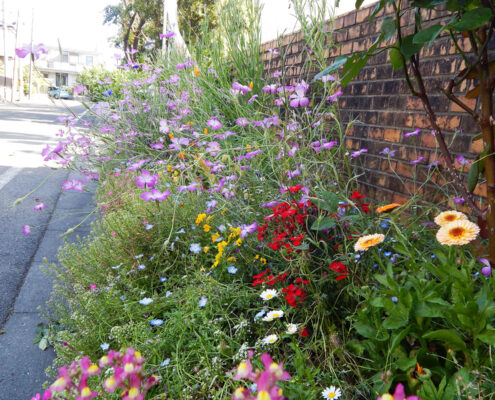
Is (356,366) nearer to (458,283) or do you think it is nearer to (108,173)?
(458,283)

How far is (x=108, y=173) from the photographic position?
13.2ft

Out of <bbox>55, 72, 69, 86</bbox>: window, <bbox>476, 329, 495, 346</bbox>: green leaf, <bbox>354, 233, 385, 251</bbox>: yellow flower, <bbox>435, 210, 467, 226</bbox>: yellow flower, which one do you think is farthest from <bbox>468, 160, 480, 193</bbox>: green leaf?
<bbox>55, 72, 69, 86</bbox>: window

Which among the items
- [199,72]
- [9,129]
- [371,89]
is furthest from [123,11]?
[371,89]

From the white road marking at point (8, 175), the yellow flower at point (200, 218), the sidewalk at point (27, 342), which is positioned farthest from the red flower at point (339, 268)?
the white road marking at point (8, 175)

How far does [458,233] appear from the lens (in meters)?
1.17

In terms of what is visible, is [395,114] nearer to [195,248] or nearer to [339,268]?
[339,268]

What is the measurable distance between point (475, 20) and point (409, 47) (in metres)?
0.20

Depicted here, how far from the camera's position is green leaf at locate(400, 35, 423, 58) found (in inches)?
50.6

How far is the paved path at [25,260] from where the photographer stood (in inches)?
71.1

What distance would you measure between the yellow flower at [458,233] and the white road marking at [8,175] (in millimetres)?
5016

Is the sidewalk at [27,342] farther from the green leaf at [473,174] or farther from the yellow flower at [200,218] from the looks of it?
the green leaf at [473,174]

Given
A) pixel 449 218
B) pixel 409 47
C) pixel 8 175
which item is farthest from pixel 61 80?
pixel 449 218

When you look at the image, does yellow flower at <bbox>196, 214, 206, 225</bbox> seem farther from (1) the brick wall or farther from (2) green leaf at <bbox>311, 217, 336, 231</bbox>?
(1) the brick wall

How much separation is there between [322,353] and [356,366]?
0.47ft
